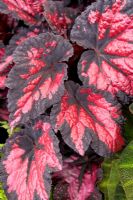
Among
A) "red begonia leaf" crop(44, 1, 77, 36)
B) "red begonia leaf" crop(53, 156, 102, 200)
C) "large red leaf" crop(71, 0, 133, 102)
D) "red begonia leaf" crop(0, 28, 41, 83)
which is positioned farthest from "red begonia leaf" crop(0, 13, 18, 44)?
"red begonia leaf" crop(53, 156, 102, 200)

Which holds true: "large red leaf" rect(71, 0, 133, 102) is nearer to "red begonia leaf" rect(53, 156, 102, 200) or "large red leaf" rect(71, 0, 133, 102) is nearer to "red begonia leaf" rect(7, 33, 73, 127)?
"red begonia leaf" rect(7, 33, 73, 127)

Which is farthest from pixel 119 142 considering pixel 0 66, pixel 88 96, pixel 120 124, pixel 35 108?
pixel 0 66

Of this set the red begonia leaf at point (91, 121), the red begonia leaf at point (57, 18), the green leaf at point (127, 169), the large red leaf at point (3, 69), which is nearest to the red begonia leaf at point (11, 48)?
the large red leaf at point (3, 69)

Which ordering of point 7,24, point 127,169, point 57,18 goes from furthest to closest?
point 7,24 → point 57,18 → point 127,169

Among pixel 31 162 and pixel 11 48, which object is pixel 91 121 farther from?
pixel 11 48

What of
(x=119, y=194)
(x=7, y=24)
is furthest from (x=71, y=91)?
(x=7, y=24)

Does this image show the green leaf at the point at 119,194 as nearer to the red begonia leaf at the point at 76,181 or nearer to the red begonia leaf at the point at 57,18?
the red begonia leaf at the point at 76,181
